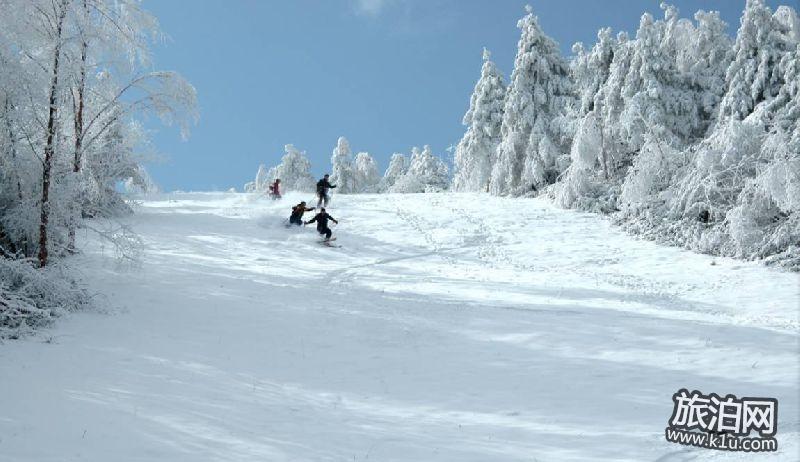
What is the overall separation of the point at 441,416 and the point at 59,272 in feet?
25.9

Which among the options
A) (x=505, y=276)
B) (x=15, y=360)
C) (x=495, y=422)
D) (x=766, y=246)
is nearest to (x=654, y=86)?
(x=766, y=246)

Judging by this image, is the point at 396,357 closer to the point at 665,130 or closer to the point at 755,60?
the point at 665,130

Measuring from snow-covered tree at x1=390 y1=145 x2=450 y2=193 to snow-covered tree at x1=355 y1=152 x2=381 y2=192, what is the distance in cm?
395

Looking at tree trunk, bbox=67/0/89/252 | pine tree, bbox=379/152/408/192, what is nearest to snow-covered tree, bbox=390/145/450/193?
pine tree, bbox=379/152/408/192

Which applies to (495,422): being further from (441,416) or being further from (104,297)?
(104,297)

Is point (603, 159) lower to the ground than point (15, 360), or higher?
higher

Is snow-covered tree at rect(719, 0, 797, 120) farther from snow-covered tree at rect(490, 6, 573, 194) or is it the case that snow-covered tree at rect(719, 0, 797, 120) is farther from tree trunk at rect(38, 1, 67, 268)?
tree trunk at rect(38, 1, 67, 268)

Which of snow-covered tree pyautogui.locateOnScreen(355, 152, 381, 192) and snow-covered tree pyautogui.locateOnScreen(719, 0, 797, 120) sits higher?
snow-covered tree pyautogui.locateOnScreen(719, 0, 797, 120)

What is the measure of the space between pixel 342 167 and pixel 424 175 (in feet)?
28.9

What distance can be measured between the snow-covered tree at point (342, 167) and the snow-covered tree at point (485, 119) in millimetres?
19618

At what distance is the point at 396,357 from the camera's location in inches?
370

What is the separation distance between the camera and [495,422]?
23.2ft

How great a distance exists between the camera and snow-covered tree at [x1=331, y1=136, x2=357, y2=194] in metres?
54.6

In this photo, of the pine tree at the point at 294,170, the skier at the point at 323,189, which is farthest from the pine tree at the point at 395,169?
the skier at the point at 323,189
